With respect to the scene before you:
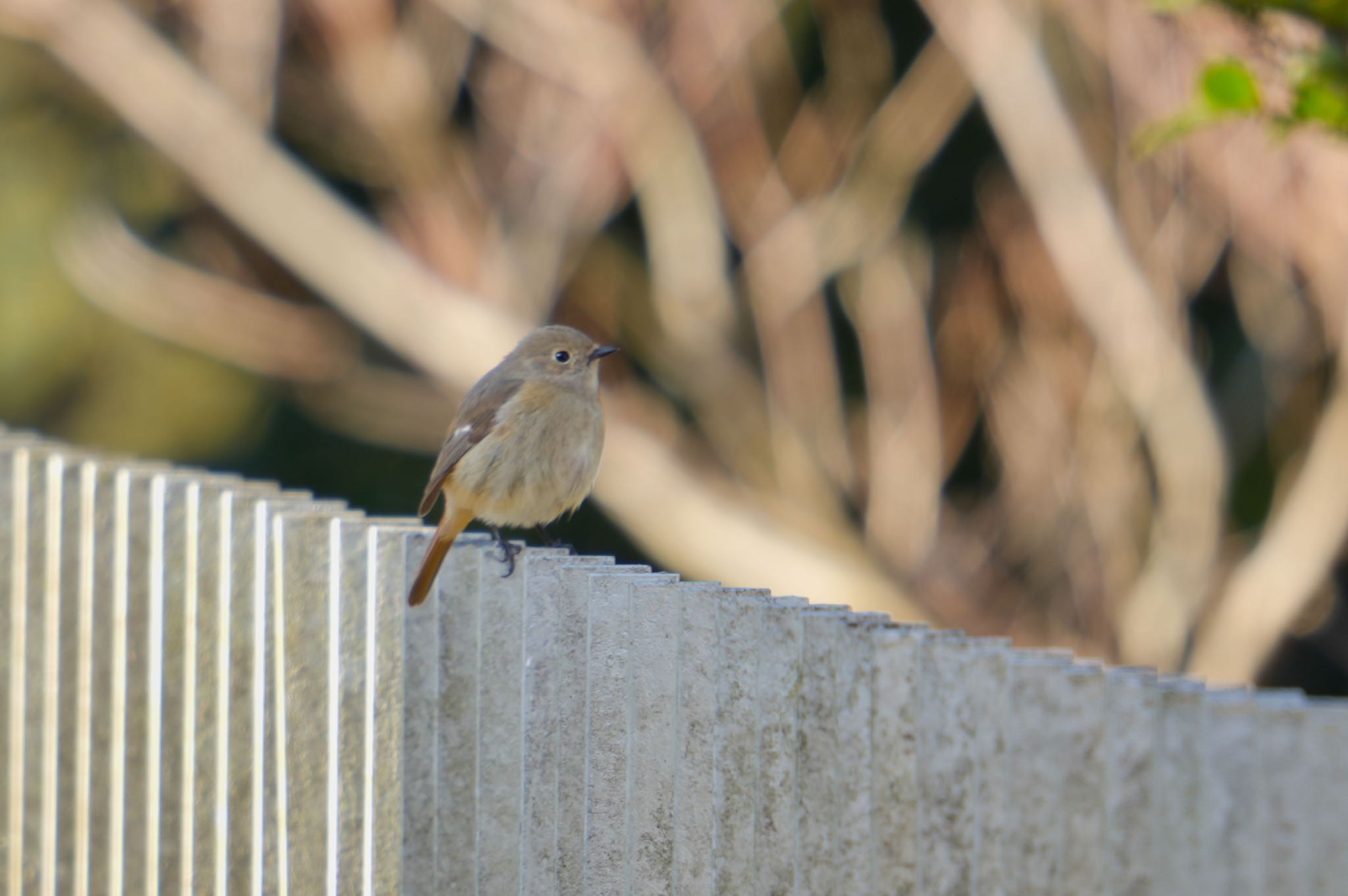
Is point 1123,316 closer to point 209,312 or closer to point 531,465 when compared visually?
point 531,465

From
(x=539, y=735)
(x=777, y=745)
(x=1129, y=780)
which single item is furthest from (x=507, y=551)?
(x=1129, y=780)

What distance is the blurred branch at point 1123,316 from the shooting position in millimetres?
6555

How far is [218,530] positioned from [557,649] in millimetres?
1071

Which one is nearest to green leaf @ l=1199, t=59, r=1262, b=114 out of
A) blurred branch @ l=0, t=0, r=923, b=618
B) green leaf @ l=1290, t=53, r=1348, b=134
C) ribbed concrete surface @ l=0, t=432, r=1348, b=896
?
green leaf @ l=1290, t=53, r=1348, b=134

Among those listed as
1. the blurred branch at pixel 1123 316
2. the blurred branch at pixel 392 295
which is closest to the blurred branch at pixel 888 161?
the blurred branch at pixel 1123 316

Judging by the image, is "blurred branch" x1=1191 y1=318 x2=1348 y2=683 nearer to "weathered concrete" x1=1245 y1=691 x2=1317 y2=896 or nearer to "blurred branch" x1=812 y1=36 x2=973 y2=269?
"blurred branch" x1=812 y1=36 x2=973 y2=269

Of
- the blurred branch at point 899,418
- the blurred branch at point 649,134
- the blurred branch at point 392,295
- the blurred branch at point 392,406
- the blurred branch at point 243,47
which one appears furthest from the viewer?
the blurred branch at point 392,406

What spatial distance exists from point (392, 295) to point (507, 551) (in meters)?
4.55

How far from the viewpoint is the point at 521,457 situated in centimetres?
405

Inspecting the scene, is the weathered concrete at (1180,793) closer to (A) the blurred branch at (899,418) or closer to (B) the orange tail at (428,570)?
(B) the orange tail at (428,570)

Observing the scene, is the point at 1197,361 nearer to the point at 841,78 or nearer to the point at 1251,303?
the point at 1251,303

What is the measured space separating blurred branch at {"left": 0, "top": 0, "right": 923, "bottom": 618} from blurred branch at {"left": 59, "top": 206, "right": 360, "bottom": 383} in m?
0.42

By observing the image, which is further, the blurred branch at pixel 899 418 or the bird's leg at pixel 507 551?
the blurred branch at pixel 899 418

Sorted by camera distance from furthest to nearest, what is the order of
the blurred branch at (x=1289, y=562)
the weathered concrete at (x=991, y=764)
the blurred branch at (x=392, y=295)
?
the blurred branch at (x=392, y=295) → the blurred branch at (x=1289, y=562) → the weathered concrete at (x=991, y=764)
